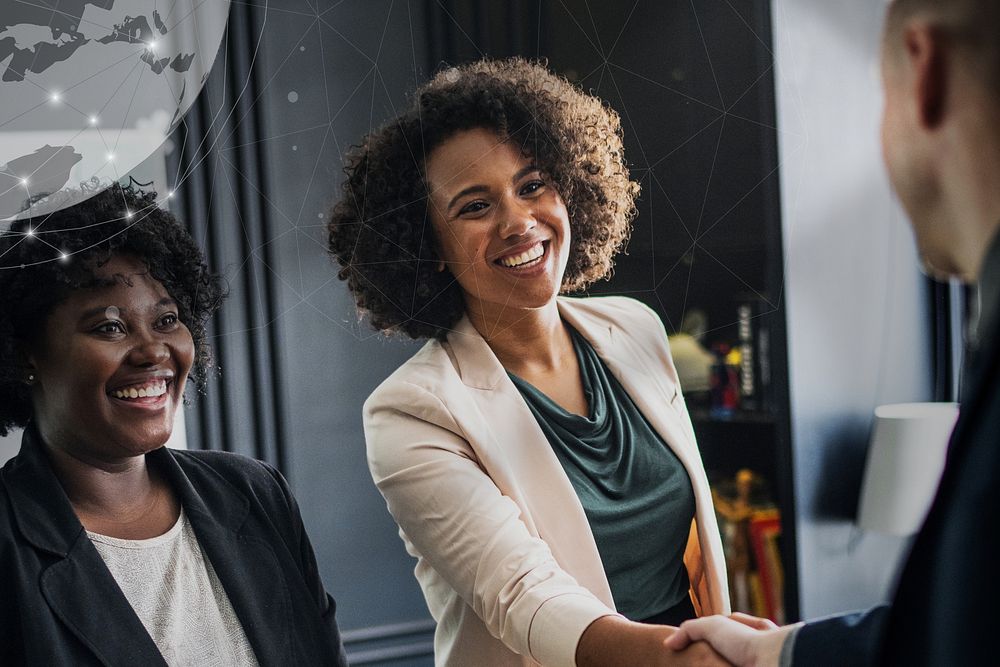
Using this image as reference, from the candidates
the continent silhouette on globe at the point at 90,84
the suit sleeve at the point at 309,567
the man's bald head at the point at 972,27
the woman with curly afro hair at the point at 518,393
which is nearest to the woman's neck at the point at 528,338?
the woman with curly afro hair at the point at 518,393

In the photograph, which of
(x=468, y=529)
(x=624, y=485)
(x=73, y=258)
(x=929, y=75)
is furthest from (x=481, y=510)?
(x=929, y=75)

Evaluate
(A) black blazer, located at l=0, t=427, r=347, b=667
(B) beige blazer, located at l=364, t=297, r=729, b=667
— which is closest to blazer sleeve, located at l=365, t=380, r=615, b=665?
(B) beige blazer, located at l=364, t=297, r=729, b=667

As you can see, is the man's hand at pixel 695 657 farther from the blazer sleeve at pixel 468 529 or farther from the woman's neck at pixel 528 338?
the woman's neck at pixel 528 338

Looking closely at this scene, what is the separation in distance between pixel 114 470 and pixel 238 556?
128mm

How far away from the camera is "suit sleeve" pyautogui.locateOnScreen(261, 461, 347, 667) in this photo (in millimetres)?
945

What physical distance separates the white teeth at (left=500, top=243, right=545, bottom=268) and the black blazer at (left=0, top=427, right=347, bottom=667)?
283 mm

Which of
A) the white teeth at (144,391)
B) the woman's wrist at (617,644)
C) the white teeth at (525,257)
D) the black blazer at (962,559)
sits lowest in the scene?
the woman's wrist at (617,644)

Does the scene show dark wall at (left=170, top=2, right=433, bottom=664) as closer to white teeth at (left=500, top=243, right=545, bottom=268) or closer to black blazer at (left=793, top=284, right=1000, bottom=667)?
white teeth at (left=500, top=243, right=545, bottom=268)

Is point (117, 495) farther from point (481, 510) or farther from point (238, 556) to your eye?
point (481, 510)

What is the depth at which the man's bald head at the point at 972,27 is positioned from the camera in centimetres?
64

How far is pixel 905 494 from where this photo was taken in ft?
4.67

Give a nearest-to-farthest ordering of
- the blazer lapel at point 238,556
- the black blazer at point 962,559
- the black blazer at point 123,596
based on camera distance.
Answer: the black blazer at point 962,559 < the black blazer at point 123,596 < the blazer lapel at point 238,556

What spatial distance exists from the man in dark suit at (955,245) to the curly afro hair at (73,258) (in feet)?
1.85

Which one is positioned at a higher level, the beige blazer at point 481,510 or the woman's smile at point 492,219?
the woman's smile at point 492,219
